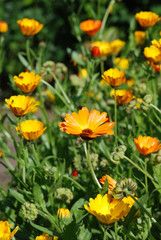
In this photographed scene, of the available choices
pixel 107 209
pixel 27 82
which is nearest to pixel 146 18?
pixel 27 82

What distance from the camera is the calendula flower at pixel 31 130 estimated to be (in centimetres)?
108

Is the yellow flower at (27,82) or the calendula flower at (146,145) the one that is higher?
the yellow flower at (27,82)

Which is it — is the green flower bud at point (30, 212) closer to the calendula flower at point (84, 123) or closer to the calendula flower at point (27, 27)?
the calendula flower at point (84, 123)

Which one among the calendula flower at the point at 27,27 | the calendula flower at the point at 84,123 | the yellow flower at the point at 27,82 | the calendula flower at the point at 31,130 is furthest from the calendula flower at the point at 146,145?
the calendula flower at the point at 27,27

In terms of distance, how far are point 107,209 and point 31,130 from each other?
15.6 inches

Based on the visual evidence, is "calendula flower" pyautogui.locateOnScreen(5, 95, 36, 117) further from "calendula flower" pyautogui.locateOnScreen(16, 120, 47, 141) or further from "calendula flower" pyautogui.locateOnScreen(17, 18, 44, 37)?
"calendula flower" pyautogui.locateOnScreen(17, 18, 44, 37)

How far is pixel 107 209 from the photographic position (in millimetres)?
902

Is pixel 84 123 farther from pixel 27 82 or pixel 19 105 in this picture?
pixel 27 82

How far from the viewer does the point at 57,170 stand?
115cm

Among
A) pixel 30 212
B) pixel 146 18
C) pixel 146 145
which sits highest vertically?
pixel 146 18

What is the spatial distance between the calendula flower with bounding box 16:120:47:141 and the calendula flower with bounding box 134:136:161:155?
0.28 meters

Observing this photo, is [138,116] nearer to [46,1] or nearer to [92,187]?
[92,187]

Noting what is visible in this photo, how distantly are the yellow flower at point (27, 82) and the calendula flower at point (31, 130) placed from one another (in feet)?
0.39

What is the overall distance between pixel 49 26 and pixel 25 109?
2.49m
